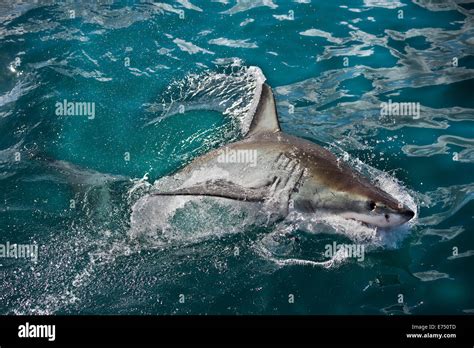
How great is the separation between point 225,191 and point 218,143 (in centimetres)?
210

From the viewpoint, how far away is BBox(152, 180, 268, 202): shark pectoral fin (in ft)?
19.4

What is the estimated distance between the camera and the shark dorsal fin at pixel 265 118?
703cm

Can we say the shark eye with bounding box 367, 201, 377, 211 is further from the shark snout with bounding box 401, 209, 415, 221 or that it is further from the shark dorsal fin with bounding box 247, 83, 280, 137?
the shark dorsal fin with bounding box 247, 83, 280, 137

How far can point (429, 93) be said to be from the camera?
9.24 m

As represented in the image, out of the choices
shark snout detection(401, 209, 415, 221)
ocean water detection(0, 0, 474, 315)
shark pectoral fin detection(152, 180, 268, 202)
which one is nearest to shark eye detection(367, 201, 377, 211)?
shark snout detection(401, 209, 415, 221)

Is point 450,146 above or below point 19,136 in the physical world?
above

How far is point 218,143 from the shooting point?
26.6 feet

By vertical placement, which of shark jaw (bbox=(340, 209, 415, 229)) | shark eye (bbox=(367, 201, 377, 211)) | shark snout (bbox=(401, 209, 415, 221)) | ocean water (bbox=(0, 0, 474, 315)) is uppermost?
shark snout (bbox=(401, 209, 415, 221))

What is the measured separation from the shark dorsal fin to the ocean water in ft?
3.28

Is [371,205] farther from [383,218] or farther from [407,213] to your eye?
[407,213]

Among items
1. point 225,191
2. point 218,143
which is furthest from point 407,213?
point 218,143

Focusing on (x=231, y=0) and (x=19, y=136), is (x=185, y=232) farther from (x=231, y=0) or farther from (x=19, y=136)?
(x=231, y=0)
